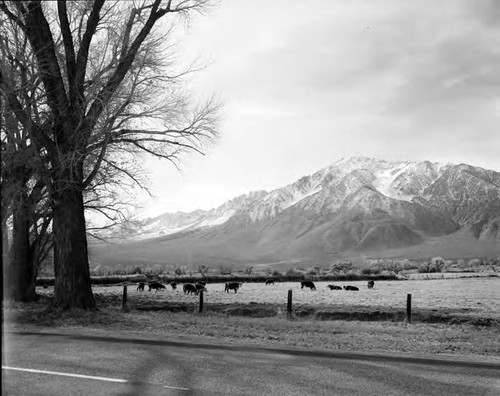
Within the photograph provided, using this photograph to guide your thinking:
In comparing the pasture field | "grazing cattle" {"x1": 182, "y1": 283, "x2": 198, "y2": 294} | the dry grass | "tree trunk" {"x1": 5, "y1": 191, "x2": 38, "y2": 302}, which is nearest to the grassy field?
the dry grass

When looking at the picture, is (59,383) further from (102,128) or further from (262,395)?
(102,128)

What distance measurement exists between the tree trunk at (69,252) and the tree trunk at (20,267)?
7758 mm

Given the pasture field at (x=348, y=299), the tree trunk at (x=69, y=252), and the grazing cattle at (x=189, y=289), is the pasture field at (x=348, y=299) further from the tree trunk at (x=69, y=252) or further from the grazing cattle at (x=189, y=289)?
the tree trunk at (x=69, y=252)

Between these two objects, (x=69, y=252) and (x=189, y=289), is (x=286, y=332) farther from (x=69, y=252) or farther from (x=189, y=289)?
(x=189, y=289)

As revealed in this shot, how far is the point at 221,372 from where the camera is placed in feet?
30.0

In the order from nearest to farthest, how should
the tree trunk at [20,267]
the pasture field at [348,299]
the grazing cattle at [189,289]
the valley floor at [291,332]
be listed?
the valley floor at [291,332] < the tree trunk at [20,267] < the pasture field at [348,299] < the grazing cattle at [189,289]

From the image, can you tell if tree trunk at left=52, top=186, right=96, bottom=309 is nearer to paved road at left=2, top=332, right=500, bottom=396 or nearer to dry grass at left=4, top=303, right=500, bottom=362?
dry grass at left=4, top=303, right=500, bottom=362

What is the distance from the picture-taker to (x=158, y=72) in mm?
21672

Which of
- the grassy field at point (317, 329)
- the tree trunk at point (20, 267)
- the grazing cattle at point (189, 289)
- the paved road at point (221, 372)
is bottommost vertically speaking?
the grazing cattle at point (189, 289)

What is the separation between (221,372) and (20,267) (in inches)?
829

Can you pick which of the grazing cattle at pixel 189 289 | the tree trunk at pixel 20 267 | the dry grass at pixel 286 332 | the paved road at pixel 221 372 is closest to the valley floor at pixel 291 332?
the dry grass at pixel 286 332

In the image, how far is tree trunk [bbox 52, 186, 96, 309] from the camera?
19.8m

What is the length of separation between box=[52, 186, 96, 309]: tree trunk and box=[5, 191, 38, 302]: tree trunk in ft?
25.5

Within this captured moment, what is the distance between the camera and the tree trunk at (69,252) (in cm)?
1980
